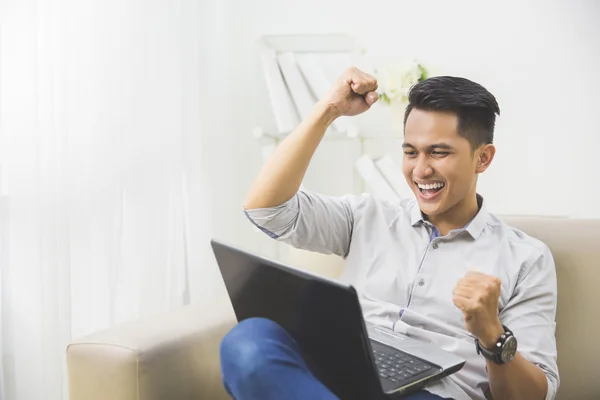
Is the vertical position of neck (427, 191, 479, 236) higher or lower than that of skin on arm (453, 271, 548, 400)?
higher

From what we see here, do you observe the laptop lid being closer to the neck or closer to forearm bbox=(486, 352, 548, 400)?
forearm bbox=(486, 352, 548, 400)

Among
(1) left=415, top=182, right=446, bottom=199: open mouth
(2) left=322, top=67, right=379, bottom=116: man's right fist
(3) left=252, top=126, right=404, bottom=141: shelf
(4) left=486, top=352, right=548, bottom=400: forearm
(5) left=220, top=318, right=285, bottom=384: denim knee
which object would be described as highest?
(2) left=322, top=67, right=379, bottom=116: man's right fist

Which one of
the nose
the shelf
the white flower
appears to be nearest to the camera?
the nose

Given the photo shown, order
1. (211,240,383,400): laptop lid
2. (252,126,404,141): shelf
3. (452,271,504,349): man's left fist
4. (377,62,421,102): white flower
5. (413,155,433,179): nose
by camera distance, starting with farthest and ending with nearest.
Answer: (252,126,404,141): shelf < (377,62,421,102): white flower < (413,155,433,179): nose < (452,271,504,349): man's left fist < (211,240,383,400): laptop lid

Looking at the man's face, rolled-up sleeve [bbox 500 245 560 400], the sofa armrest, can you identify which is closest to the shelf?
the man's face

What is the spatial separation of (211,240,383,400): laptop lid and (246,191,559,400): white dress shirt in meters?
0.29

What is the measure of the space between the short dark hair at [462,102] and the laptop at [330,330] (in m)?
0.45

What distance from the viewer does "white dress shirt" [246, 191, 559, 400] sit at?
45.9 inches

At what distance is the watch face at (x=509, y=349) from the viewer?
3.31 ft

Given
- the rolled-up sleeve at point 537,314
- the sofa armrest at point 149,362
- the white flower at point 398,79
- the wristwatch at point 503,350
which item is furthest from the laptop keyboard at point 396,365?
the white flower at point 398,79

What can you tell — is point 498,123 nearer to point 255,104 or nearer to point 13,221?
point 255,104

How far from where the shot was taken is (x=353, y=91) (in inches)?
51.1

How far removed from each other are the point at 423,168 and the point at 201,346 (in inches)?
21.8

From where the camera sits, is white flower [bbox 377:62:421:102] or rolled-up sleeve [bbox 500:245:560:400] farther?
white flower [bbox 377:62:421:102]
